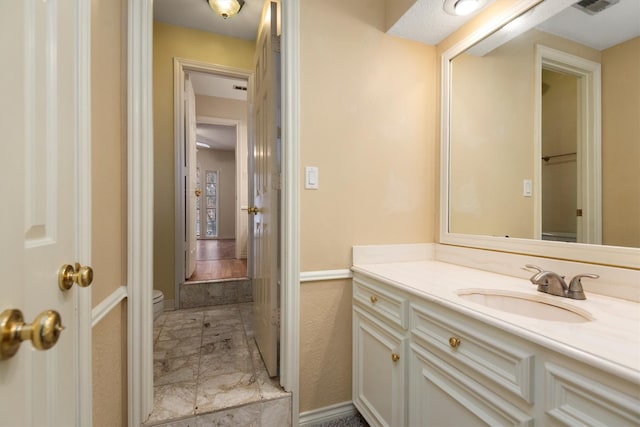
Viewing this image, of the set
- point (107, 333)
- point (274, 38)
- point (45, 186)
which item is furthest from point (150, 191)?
point (274, 38)

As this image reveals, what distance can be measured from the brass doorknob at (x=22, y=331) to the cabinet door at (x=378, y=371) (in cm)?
105

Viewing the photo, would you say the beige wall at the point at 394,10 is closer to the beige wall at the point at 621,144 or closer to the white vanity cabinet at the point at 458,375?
the beige wall at the point at 621,144

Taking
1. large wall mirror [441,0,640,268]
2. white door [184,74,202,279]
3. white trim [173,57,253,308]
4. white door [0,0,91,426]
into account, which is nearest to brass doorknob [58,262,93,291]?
white door [0,0,91,426]

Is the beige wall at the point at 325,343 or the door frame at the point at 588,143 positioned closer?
the door frame at the point at 588,143

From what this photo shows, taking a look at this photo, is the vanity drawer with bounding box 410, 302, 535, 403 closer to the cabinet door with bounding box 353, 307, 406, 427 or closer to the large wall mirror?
the cabinet door with bounding box 353, 307, 406, 427

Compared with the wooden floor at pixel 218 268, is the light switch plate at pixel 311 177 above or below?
above

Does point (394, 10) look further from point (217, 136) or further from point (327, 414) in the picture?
point (217, 136)

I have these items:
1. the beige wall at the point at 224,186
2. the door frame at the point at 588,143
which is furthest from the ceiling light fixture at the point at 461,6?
the beige wall at the point at 224,186

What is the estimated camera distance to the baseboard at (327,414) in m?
1.41

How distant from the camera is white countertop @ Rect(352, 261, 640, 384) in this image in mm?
556

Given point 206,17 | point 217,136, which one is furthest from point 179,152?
point 217,136

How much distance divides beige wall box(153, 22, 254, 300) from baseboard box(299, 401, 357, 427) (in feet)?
6.00

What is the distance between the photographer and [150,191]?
122 centimetres

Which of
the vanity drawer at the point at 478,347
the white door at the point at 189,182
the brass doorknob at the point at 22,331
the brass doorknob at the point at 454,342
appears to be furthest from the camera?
the white door at the point at 189,182
